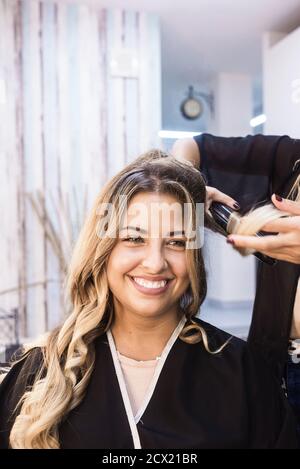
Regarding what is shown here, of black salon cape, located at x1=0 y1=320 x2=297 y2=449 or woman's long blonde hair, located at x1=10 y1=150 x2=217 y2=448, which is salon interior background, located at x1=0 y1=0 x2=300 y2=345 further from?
black salon cape, located at x1=0 y1=320 x2=297 y2=449

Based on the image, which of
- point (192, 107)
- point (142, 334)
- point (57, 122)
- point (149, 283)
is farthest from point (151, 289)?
point (57, 122)

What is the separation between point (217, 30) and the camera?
5.34 ft

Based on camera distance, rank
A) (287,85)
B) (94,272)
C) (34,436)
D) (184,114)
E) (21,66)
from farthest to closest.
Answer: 1. (21,66)
2. (184,114)
3. (287,85)
4. (94,272)
5. (34,436)

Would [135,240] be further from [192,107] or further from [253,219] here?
[192,107]

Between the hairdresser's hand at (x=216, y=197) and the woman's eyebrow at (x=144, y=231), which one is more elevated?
the hairdresser's hand at (x=216, y=197)

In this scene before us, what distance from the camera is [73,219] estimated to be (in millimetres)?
2219

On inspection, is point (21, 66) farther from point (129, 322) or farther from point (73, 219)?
point (129, 322)

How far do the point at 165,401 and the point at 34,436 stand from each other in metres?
0.22

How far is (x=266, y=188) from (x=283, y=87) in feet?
1.12

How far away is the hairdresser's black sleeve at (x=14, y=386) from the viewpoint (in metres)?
0.71

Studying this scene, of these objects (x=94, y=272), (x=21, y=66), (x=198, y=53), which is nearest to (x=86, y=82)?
(x=21, y=66)

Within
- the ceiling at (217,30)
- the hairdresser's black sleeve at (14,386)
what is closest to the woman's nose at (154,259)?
the hairdresser's black sleeve at (14,386)

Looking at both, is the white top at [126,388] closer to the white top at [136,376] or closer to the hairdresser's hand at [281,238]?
the white top at [136,376]

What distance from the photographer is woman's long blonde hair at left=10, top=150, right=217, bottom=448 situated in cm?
69
